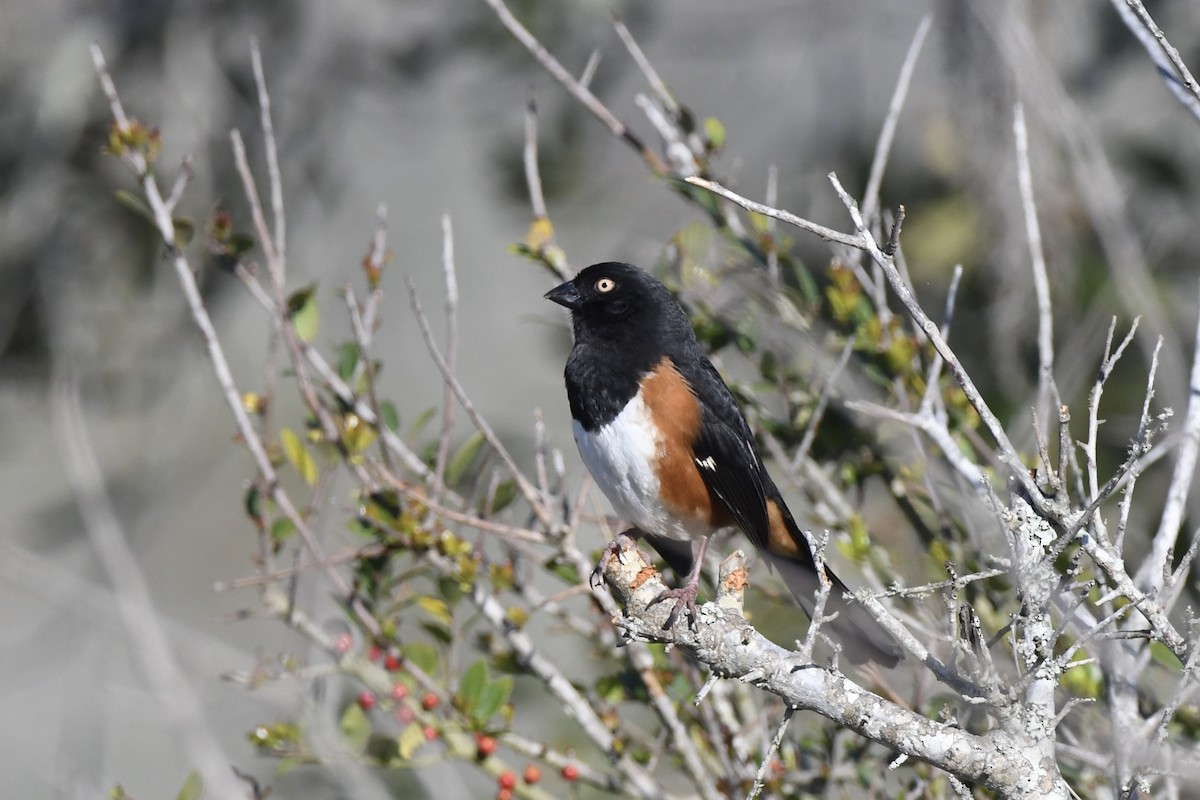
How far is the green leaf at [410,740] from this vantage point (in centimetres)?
285

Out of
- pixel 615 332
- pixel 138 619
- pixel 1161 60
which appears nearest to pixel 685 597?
pixel 615 332

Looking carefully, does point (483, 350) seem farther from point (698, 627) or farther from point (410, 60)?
point (698, 627)

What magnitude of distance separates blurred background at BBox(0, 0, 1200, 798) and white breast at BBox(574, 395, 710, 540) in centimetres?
241

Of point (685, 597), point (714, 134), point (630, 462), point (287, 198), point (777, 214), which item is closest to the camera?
point (777, 214)

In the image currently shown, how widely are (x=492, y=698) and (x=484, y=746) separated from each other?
0.37 ft

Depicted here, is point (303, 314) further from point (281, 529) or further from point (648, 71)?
point (648, 71)

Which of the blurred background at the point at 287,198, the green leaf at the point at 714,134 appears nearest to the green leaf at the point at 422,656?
the green leaf at the point at 714,134

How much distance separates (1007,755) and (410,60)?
567 centimetres

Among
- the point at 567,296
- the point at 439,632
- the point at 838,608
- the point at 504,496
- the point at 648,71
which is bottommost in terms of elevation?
the point at 838,608

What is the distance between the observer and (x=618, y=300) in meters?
3.15

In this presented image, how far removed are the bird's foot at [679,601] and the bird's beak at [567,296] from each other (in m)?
0.83

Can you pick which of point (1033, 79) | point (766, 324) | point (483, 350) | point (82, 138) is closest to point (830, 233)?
point (766, 324)

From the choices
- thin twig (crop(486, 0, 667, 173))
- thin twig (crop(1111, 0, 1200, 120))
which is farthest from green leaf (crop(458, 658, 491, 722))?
thin twig (crop(1111, 0, 1200, 120))

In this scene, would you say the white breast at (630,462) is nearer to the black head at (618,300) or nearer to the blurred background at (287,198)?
the black head at (618,300)
